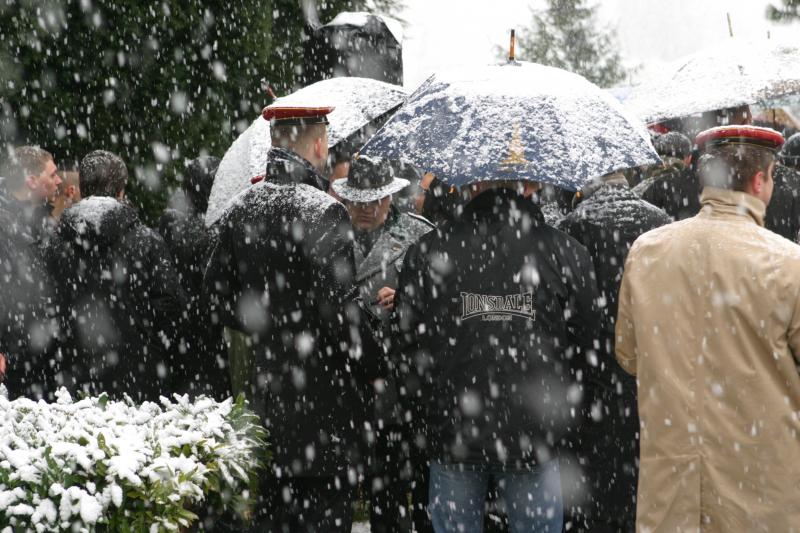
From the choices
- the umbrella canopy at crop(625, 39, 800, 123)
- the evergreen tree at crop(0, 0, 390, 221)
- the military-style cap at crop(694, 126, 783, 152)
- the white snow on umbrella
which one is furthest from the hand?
the evergreen tree at crop(0, 0, 390, 221)

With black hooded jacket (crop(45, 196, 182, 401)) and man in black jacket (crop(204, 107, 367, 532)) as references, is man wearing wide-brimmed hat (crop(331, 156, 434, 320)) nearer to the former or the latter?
man in black jacket (crop(204, 107, 367, 532))

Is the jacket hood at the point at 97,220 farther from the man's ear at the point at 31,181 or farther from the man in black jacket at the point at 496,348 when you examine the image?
the man in black jacket at the point at 496,348

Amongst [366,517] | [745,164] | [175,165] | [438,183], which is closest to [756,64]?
[438,183]

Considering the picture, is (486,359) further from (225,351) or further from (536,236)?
(225,351)

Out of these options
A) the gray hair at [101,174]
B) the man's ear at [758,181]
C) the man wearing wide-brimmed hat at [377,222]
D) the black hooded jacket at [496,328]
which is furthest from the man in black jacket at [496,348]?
the gray hair at [101,174]

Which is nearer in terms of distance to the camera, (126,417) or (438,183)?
(126,417)

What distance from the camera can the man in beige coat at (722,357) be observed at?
144 inches

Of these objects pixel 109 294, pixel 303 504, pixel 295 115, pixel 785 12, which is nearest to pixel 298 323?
pixel 303 504

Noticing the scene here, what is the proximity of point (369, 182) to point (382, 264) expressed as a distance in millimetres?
561

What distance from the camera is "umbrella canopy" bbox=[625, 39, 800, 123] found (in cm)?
630

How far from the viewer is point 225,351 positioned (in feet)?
23.7

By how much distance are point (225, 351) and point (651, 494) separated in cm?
392

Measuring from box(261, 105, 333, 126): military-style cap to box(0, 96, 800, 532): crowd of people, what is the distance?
0.01 metres

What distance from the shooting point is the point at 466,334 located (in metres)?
→ 4.18
